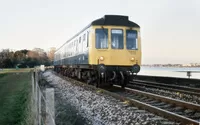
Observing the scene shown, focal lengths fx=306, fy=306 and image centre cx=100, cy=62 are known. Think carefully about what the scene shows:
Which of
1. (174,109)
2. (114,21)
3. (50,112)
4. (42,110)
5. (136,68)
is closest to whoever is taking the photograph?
(50,112)

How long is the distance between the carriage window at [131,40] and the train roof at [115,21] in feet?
1.18

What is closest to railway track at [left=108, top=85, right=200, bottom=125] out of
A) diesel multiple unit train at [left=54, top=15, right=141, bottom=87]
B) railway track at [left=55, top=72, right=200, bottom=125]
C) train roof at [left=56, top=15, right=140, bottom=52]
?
railway track at [left=55, top=72, right=200, bottom=125]

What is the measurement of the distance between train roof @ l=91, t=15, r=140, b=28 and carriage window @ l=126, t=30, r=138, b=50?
36 cm

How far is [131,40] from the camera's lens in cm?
1541

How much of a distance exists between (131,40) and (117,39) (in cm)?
73

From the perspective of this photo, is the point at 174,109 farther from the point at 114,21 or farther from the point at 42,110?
the point at 114,21

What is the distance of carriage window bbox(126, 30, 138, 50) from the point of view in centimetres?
1533

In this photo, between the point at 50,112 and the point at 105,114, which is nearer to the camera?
the point at 50,112

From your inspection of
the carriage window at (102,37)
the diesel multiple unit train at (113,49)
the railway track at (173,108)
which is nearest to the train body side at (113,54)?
the diesel multiple unit train at (113,49)

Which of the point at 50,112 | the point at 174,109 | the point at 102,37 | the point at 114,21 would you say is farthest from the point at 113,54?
the point at 50,112

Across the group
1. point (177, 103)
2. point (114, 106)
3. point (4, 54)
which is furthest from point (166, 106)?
point (4, 54)

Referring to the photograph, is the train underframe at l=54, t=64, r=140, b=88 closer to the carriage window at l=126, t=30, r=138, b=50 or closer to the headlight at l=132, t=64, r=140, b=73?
the headlight at l=132, t=64, r=140, b=73

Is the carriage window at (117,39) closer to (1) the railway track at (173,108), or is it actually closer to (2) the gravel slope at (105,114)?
(1) the railway track at (173,108)

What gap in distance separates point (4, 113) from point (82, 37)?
7796mm
